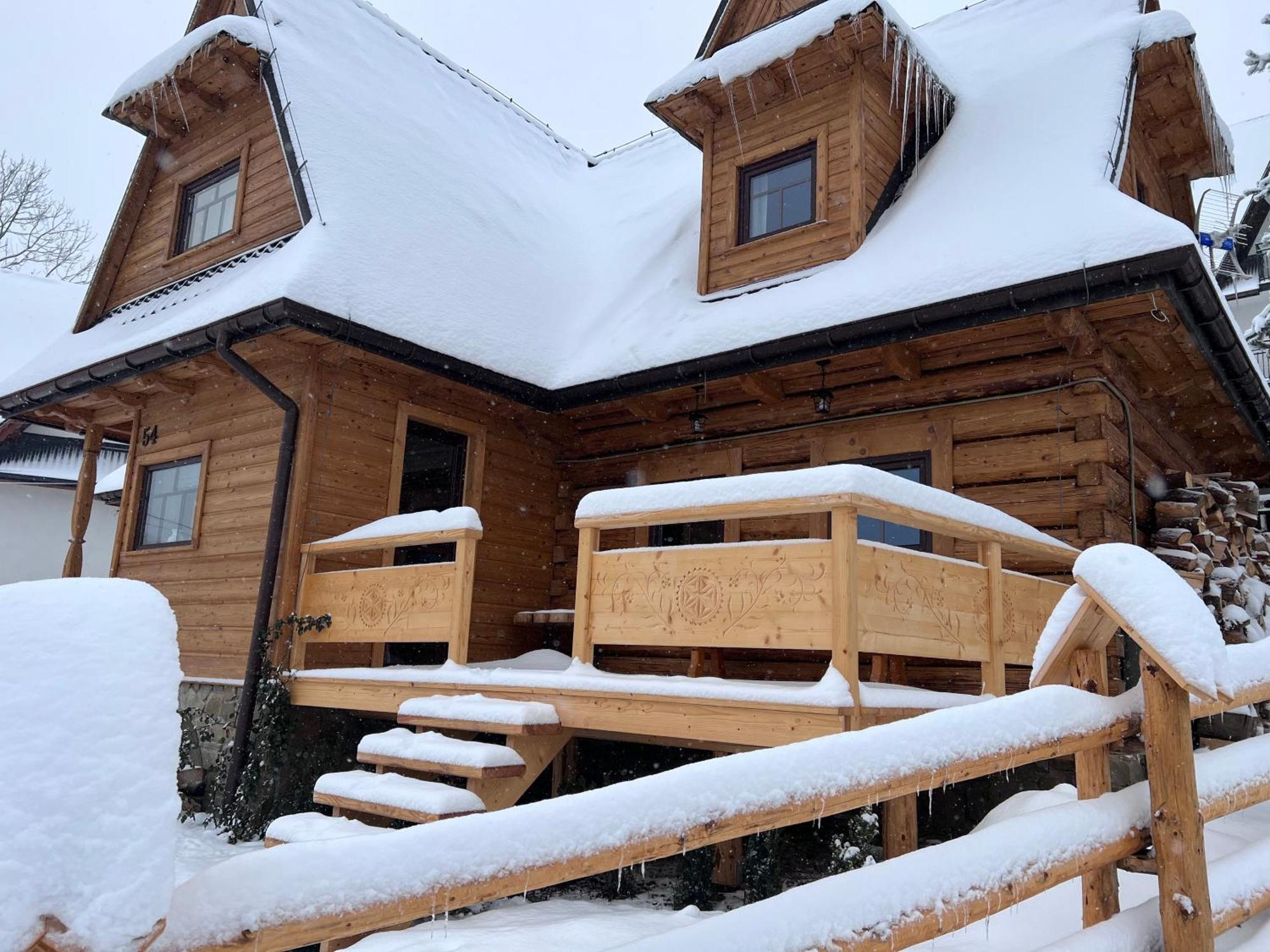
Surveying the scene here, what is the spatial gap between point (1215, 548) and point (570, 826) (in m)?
8.52

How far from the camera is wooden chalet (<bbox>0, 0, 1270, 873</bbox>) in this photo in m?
5.53

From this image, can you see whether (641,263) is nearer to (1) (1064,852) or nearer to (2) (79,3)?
(1) (1064,852)

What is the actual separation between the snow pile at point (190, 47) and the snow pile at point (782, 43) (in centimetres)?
398

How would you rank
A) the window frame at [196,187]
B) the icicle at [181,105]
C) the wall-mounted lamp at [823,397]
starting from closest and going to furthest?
the wall-mounted lamp at [823,397] → the window frame at [196,187] → the icicle at [181,105]

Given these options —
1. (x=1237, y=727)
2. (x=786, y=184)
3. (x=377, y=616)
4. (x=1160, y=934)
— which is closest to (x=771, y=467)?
(x=786, y=184)

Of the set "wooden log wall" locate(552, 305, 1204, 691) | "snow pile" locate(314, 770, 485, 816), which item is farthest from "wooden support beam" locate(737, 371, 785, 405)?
"snow pile" locate(314, 770, 485, 816)

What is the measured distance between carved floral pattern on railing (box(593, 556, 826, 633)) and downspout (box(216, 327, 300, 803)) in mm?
3538

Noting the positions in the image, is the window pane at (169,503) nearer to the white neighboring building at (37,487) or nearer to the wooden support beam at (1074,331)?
the wooden support beam at (1074,331)

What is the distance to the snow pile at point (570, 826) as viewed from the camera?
4.42ft

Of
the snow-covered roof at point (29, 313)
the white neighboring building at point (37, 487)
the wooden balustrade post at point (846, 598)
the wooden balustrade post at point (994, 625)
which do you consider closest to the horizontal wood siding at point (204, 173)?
the wooden balustrade post at point (846, 598)

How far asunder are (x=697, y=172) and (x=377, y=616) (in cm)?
766

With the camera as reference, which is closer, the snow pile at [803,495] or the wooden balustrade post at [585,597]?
the snow pile at [803,495]

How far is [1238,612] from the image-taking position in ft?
27.5

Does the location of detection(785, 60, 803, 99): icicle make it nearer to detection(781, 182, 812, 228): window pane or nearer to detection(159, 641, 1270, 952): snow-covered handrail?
detection(781, 182, 812, 228): window pane
